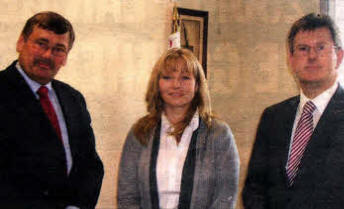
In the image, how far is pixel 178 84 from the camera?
1.29m

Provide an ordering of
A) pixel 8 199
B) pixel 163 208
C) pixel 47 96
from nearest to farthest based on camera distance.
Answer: pixel 8 199 < pixel 47 96 < pixel 163 208

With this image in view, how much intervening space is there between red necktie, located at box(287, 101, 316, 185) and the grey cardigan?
225mm

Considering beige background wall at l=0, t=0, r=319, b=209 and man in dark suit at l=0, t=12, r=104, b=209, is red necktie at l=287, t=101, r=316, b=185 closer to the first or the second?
beige background wall at l=0, t=0, r=319, b=209

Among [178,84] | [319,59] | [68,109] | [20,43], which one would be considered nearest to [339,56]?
[319,59]

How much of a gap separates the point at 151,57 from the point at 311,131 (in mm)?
707

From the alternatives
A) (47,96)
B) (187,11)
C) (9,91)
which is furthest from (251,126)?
(9,91)

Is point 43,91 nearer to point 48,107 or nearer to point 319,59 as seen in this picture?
point 48,107

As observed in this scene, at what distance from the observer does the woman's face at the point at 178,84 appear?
1298 millimetres

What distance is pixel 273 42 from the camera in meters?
1.51

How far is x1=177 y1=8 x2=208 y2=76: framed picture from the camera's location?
62.5 inches

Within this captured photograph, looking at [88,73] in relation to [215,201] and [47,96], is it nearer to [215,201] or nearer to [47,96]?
[47,96]

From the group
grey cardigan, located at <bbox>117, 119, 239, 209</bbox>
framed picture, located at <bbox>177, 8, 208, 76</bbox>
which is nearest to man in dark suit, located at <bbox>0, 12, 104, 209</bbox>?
grey cardigan, located at <bbox>117, 119, 239, 209</bbox>

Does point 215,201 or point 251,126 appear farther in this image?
point 251,126

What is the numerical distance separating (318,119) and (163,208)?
59 centimetres
